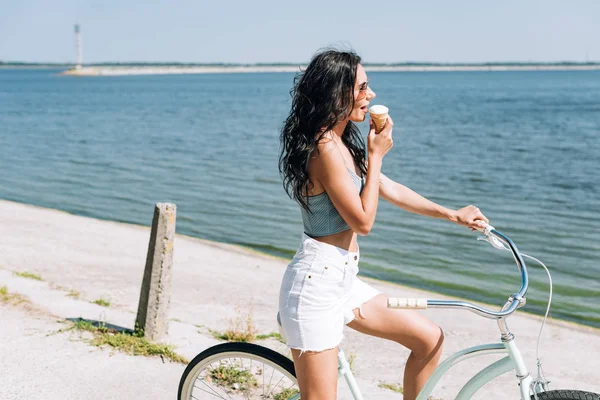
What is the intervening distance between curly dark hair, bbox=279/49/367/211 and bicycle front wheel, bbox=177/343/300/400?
726mm

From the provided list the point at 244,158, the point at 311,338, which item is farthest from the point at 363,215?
the point at 244,158

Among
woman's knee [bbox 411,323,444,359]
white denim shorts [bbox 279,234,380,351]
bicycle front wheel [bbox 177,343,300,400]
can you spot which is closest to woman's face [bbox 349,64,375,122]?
white denim shorts [bbox 279,234,380,351]

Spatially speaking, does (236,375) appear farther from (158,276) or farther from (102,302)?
(102,302)

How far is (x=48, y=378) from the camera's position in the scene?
4.81m

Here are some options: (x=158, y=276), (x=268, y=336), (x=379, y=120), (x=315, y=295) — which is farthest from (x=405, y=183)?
(x=315, y=295)

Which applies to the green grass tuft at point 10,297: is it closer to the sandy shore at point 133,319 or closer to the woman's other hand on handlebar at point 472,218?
the sandy shore at point 133,319

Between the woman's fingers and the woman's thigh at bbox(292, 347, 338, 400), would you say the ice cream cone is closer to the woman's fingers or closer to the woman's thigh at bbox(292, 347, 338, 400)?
the woman's fingers

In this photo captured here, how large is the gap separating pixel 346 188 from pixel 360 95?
420 mm

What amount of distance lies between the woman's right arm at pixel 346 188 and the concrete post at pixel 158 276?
9.92ft

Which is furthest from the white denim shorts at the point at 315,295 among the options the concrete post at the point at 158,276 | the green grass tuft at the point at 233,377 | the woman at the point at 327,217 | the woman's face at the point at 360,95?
the concrete post at the point at 158,276

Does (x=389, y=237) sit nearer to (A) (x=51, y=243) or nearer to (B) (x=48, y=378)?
(A) (x=51, y=243)

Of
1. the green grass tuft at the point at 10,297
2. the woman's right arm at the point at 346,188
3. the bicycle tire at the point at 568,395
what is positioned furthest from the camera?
the green grass tuft at the point at 10,297

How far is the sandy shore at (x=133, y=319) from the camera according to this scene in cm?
489

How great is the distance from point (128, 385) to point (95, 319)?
1.45m
